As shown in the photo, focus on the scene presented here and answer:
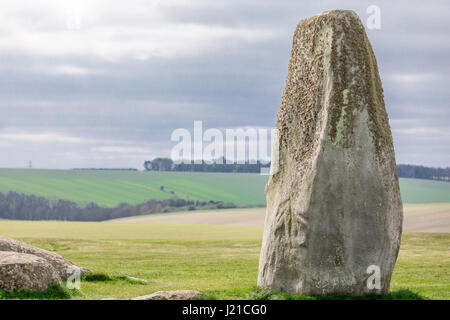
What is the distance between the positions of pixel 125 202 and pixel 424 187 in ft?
181

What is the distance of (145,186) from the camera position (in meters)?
132

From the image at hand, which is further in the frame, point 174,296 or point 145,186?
point 145,186

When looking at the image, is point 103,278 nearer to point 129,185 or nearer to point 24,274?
point 24,274

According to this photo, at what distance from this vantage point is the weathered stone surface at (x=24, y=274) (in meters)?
20.1

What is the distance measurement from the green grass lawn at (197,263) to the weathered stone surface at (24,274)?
1164 mm

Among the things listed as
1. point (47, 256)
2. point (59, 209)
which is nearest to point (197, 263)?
point (47, 256)

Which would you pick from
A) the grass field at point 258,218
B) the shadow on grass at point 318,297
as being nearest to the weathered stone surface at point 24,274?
the shadow on grass at point 318,297

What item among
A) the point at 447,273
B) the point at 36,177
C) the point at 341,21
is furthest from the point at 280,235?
the point at 36,177

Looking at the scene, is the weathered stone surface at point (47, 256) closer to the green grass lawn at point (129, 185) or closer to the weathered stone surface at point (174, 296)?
the weathered stone surface at point (174, 296)

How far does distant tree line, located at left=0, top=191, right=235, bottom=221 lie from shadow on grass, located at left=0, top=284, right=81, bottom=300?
289 feet

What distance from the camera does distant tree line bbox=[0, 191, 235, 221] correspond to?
355ft

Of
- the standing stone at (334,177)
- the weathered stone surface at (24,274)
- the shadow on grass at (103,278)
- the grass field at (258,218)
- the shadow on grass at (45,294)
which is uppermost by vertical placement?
the standing stone at (334,177)

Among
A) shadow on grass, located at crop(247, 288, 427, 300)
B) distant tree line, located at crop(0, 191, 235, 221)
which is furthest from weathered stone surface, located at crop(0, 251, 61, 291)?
distant tree line, located at crop(0, 191, 235, 221)

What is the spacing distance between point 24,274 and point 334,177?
10290mm
